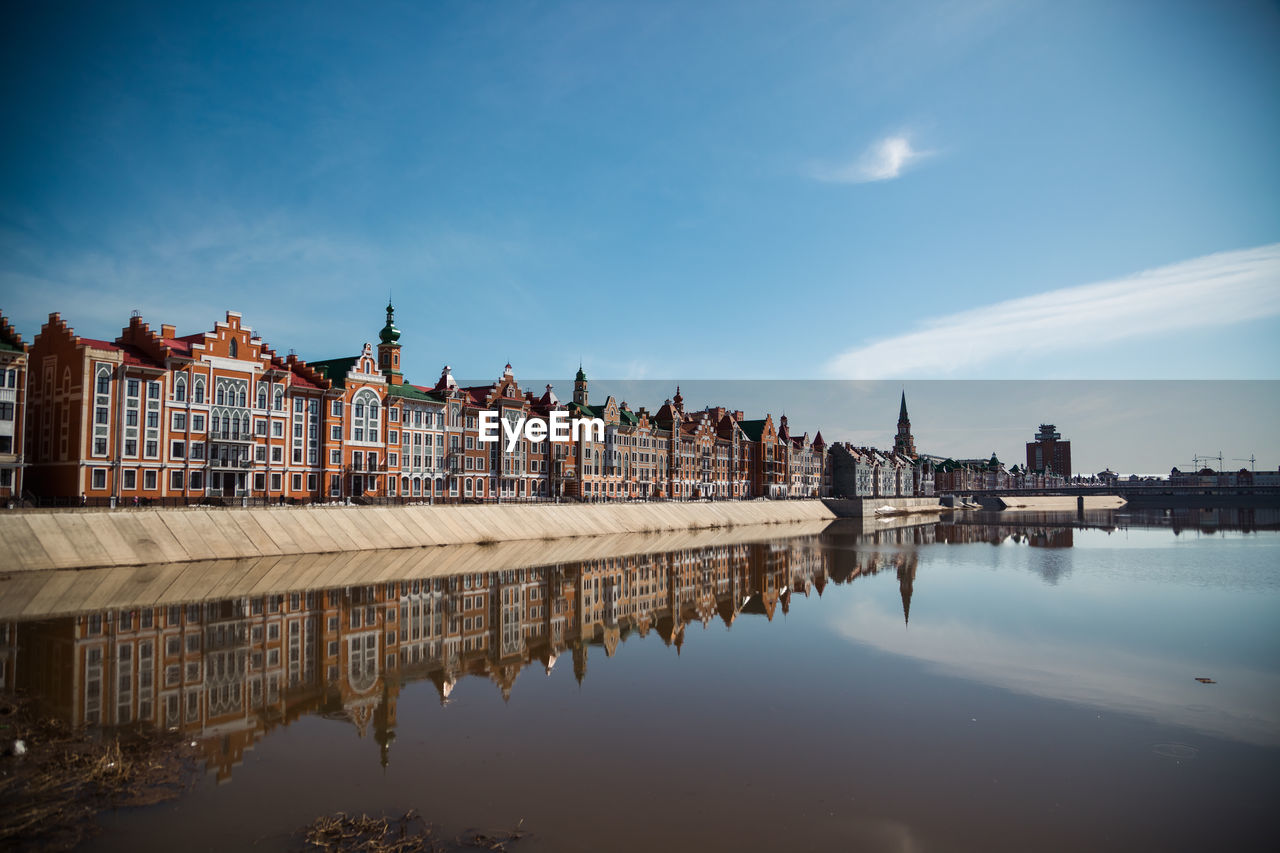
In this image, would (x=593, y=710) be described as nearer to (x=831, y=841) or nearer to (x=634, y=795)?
(x=634, y=795)

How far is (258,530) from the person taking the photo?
50.1m

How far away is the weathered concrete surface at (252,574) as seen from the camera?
32.5 meters

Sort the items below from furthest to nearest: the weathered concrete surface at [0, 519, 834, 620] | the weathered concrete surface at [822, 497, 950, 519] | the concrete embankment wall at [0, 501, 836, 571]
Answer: the weathered concrete surface at [822, 497, 950, 519], the concrete embankment wall at [0, 501, 836, 571], the weathered concrete surface at [0, 519, 834, 620]

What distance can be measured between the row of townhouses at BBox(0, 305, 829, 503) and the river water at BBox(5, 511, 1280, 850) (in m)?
28.3

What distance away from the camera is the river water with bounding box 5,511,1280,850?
13.1m

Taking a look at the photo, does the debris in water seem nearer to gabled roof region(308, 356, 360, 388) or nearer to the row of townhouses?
the row of townhouses

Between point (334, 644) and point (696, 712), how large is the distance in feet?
44.5

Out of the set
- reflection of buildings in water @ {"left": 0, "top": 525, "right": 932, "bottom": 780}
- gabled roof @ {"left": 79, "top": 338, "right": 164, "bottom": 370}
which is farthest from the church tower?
reflection of buildings in water @ {"left": 0, "top": 525, "right": 932, "bottom": 780}

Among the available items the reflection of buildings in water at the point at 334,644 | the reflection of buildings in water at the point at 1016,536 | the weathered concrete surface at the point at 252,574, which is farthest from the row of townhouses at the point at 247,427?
the reflection of buildings in water at the point at 1016,536

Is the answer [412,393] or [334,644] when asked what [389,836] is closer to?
[334,644]

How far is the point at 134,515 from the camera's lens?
149 ft

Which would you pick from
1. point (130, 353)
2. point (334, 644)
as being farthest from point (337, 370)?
point (334, 644)

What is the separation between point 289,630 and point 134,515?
2455 centimetres

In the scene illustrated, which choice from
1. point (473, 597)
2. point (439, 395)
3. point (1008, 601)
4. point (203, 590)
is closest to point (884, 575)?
point (1008, 601)
